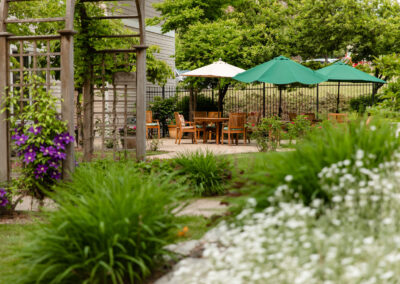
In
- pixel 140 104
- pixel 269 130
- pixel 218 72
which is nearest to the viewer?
pixel 140 104

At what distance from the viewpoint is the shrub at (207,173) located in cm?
659

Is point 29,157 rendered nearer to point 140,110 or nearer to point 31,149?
point 31,149

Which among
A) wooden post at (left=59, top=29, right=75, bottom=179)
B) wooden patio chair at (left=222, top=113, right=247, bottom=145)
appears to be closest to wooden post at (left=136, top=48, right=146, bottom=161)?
wooden post at (left=59, top=29, right=75, bottom=179)

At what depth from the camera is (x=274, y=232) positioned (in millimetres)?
2922

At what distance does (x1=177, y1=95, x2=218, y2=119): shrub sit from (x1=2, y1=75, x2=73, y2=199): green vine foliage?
1294cm

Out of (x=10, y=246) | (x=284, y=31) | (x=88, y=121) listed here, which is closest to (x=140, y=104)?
(x=88, y=121)

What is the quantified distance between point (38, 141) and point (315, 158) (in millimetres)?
3578

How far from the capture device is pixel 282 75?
1286cm

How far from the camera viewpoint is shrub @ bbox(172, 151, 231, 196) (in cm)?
659

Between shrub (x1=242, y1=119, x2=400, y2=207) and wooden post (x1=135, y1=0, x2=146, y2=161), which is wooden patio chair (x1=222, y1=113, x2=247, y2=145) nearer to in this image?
wooden post (x1=135, y1=0, x2=146, y2=161)

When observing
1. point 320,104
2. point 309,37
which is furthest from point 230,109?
point 309,37

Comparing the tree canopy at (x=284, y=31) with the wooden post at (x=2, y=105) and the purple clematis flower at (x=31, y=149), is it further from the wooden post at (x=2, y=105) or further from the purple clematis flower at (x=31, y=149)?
the purple clematis flower at (x=31, y=149)

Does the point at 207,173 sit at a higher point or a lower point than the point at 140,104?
lower

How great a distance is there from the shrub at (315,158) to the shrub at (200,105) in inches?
608
